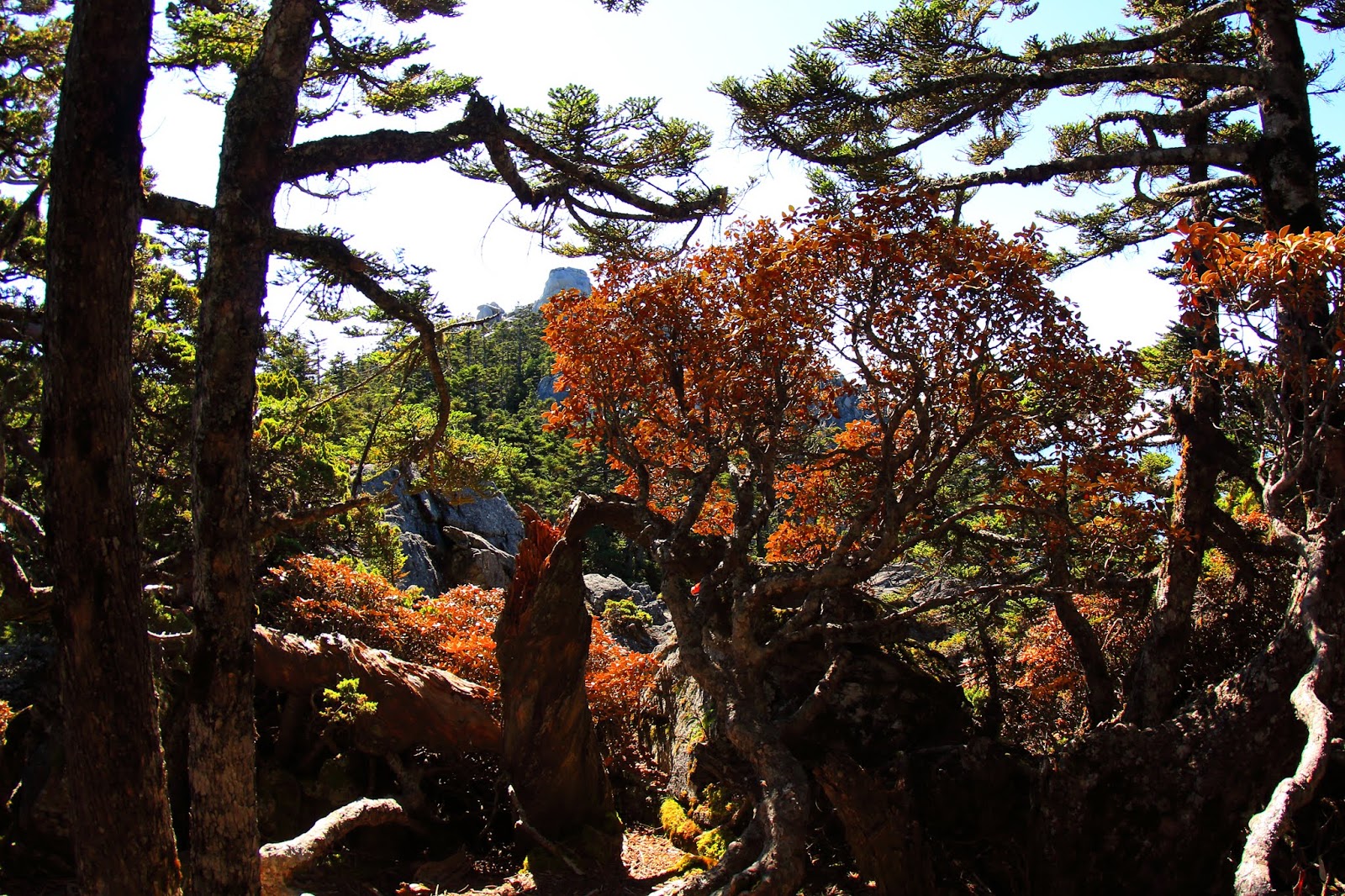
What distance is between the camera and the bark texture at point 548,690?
7.15 meters

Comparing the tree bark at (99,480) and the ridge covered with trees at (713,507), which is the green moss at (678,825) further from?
the tree bark at (99,480)

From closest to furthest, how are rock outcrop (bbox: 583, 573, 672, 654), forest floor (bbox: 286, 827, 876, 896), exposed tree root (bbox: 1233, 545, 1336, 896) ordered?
exposed tree root (bbox: 1233, 545, 1336, 896) < forest floor (bbox: 286, 827, 876, 896) < rock outcrop (bbox: 583, 573, 672, 654)

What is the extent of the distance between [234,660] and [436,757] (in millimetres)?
3994

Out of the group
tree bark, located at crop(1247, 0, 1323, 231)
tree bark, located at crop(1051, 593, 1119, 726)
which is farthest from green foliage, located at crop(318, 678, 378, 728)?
tree bark, located at crop(1247, 0, 1323, 231)

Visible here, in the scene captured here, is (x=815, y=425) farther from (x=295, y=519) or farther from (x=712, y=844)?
(x=295, y=519)

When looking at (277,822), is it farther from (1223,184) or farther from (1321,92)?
(1321,92)

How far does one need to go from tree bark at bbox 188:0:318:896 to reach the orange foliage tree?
9.62 ft

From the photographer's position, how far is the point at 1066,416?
6.38m

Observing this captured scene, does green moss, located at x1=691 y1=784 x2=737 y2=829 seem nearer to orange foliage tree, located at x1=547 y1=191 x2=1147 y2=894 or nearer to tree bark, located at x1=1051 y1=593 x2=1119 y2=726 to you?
orange foliage tree, located at x1=547 y1=191 x2=1147 y2=894

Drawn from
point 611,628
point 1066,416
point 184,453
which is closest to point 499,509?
point 611,628

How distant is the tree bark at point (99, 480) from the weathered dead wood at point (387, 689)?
3416 mm

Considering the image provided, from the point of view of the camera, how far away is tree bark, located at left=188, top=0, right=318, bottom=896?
4.23 meters

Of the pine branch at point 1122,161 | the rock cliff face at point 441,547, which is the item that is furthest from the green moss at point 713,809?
the rock cliff face at point 441,547

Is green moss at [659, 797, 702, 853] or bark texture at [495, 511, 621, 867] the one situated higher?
bark texture at [495, 511, 621, 867]
